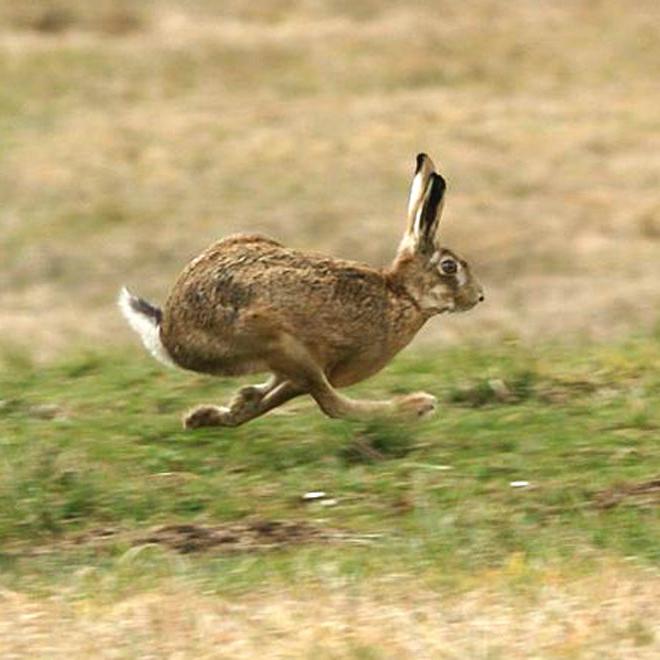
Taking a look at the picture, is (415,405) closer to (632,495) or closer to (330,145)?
(632,495)

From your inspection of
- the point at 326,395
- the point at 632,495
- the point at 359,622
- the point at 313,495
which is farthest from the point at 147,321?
the point at 359,622

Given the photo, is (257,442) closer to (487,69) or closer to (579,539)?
(579,539)

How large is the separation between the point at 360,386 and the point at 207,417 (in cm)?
132

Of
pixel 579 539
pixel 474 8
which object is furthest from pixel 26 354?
pixel 474 8

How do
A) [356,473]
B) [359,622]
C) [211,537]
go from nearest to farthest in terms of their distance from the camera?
1. [359,622]
2. [211,537]
3. [356,473]

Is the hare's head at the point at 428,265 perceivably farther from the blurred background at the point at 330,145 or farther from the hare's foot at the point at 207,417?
the blurred background at the point at 330,145

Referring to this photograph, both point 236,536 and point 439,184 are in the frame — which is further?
point 439,184

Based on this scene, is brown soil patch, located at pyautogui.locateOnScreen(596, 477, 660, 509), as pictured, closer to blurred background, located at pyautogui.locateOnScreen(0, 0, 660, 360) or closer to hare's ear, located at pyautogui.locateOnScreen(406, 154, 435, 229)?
hare's ear, located at pyautogui.locateOnScreen(406, 154, 435, 229)

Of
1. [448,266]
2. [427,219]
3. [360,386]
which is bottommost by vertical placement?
[360,386]

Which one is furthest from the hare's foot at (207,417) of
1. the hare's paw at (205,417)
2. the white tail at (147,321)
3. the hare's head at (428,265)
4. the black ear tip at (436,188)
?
the black ear tip at (436,188)

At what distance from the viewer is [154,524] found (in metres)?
7.41

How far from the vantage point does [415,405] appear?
8594 mm

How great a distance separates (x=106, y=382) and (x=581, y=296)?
211 inches

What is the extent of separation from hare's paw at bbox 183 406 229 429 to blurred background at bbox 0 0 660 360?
2.98m
